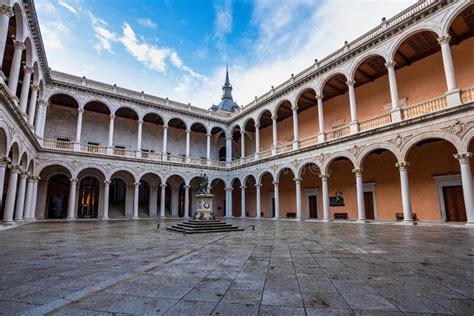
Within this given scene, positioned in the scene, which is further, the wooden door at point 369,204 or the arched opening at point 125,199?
the arched opening at point 125,199

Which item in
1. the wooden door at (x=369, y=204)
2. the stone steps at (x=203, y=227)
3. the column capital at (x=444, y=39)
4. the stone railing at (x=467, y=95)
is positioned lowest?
the stone steps at (x=203, y=227)

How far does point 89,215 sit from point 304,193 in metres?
18.3

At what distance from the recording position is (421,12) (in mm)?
13062

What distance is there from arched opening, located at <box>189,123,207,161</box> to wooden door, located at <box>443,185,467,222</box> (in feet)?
66.9

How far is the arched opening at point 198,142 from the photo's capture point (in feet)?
92.9

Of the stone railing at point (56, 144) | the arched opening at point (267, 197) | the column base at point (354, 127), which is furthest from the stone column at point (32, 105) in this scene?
the column base at point (354, 127)

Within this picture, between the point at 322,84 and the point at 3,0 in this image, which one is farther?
the point at 322,84

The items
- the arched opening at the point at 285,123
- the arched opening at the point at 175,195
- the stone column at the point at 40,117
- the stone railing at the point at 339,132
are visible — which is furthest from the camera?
the arched opening at the point at 175,195

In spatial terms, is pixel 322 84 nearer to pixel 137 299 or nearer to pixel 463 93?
pixel 463 93

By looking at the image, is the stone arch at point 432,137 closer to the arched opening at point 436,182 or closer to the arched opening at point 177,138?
the arched opening at point 436,182

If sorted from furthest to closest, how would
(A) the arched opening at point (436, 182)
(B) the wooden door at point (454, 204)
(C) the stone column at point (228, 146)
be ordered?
(C) the stone column at point (228, 146)
(A) the arched opening at point (436, 182)
(B) the wooden door at point (454, 204)

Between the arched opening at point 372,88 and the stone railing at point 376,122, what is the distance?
5.03 feet

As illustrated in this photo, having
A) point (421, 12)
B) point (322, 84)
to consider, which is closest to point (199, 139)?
point (322, 84)

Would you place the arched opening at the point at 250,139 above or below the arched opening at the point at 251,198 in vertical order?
above
